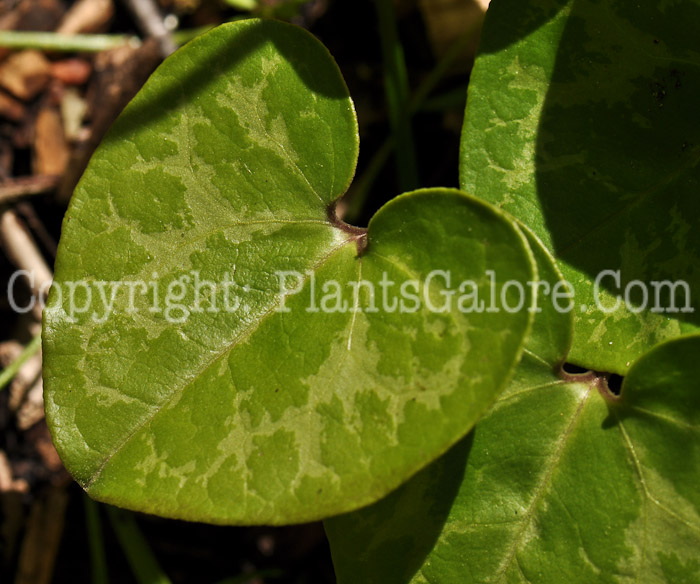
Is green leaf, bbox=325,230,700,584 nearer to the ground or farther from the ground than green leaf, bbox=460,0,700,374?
nearer to the ground

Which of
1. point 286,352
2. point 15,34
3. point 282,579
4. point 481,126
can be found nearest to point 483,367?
point 286,352

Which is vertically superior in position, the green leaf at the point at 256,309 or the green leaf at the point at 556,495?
the green leaf at the point at 256,309

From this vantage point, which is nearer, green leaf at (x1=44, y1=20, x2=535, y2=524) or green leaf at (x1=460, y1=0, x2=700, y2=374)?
green leaf at (x1=44, y1=20, x2=535, y2=524)

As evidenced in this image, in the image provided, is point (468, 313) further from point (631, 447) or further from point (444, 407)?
point (631, 447)

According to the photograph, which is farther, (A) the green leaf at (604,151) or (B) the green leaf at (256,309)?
(A) the green leaf at (604,151)

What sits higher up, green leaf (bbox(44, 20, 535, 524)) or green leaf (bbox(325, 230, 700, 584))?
green leaf (bbox(44, 20, 535, 524))
